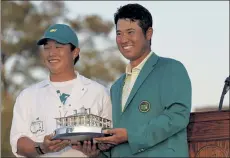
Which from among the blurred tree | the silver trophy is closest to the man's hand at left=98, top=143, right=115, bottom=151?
the silver trophy

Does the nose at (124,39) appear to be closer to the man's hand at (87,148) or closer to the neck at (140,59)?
the neck at (140,59)

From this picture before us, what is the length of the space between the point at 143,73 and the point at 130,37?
0.76ft

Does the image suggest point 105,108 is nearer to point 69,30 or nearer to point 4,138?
point 69,30

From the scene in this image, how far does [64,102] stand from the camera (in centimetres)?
527

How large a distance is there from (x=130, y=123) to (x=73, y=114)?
1.39ft

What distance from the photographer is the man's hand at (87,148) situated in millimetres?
4881

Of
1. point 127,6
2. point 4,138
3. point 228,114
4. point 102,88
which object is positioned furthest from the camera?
point 4,138

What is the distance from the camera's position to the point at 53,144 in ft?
15.8

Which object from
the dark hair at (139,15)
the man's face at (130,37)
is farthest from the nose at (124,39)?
the dark hair at (139,15)

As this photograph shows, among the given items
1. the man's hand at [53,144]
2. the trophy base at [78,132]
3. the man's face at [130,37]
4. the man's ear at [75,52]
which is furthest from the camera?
the man's ear at [75,52]

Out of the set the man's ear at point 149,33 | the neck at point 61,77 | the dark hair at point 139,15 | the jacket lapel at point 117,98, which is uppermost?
the dark hair at point 139,15

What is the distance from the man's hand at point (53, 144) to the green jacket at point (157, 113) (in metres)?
0.30

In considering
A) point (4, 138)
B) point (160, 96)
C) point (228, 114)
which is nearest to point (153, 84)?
point (160, 96)

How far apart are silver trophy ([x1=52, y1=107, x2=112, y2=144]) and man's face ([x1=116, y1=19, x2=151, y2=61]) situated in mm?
451
